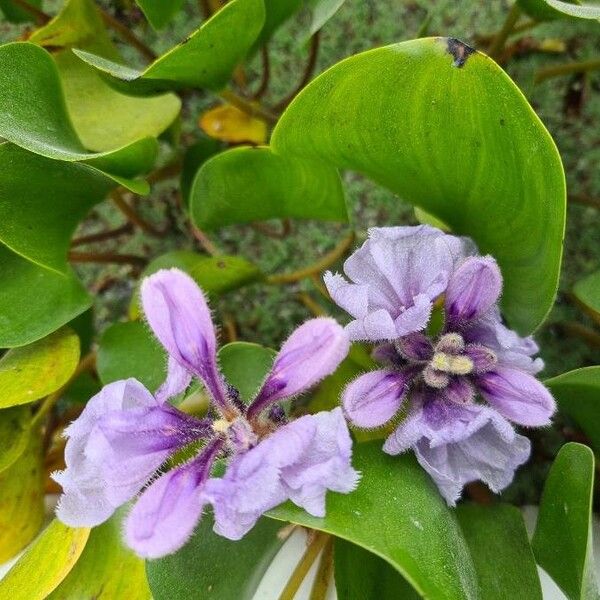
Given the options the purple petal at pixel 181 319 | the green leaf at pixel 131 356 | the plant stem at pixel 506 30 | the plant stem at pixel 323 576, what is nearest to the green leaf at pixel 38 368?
the green leaf at pixel 131 356

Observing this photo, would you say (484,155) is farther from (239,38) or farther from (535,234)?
(239,38)

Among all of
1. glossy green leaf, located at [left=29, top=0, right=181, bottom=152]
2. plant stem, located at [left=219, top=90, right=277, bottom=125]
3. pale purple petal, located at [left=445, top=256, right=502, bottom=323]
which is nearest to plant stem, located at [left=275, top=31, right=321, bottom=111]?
plant stem, located at [left=219, top=90, right=277, bottom=125]

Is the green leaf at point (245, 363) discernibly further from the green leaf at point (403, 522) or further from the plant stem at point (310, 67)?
the plant stem at point (310, 67)

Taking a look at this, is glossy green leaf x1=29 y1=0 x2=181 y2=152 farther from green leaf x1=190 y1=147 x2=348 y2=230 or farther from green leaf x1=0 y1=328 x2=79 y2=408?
green leaf x1=0 y1=328 x2=79 y2=408

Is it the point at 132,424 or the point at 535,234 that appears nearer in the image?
the point at 132,424

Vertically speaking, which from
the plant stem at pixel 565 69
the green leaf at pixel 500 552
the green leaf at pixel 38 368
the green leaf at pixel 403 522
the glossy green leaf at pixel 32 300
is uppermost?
the plant stem at pixel 565 69

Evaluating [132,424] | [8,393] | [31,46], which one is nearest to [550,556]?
[132,424]
